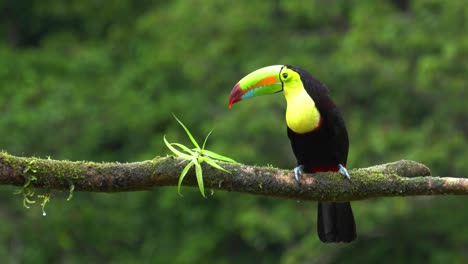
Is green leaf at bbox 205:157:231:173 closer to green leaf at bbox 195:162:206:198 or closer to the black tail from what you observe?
green leaf at bbox 195:162:206:198

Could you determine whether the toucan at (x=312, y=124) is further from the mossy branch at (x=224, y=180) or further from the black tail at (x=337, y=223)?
the mossy branch at (x=224, y=180)

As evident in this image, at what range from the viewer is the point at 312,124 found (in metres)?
6.03

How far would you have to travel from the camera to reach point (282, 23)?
50.8 feet

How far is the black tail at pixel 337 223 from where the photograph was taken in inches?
244

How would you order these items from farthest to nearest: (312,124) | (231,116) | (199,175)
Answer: (231,116) < (312,124) < (199,175)

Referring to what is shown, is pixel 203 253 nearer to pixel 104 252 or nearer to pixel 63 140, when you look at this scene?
pixel 104 252

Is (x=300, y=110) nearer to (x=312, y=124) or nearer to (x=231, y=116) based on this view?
(x=312, y=124)

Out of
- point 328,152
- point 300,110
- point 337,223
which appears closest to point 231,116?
point 328,152

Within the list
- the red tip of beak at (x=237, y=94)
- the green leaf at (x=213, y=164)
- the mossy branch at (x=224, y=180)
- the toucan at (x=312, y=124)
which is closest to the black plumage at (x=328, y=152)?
the toucan at (x=312, y=124)

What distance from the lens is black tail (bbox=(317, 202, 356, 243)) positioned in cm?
621

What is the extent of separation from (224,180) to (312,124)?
93cm

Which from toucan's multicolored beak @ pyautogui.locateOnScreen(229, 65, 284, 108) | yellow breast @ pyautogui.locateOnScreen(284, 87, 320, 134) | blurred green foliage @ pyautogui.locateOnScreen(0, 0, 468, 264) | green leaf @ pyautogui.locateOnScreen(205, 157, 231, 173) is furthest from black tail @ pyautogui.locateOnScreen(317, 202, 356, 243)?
blurred green foliage @ pyautogui.locateOnScreen(0, 0, 468, 264)

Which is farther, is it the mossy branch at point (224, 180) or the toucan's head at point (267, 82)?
the toucan's head at point (267, 82)

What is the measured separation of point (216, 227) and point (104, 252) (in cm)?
149
